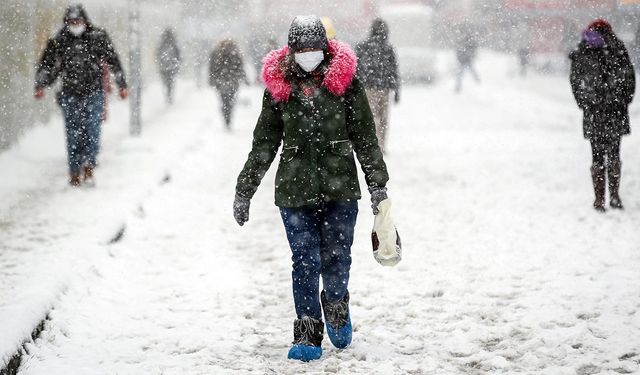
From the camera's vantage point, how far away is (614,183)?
8.05 metres

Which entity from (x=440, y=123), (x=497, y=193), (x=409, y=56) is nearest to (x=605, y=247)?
(x=497, y=193)

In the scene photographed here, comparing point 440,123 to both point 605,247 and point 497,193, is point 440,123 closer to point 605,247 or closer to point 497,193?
point 497,193

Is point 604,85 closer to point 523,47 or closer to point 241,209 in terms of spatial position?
point 241,209

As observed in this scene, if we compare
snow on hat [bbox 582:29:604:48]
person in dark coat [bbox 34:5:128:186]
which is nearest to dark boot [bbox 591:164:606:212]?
snow on hat [bbox 582:29:604:48]

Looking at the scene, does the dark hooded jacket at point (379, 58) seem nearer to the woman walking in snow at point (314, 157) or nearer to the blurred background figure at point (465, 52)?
the woman walking in snow at point (314, 157)

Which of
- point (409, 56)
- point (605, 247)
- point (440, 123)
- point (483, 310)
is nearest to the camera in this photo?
point (483, 310)

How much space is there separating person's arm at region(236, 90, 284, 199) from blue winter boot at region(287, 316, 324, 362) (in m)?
0.80

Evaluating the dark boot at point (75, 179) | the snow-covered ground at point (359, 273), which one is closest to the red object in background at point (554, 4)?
the snow-covered ground at point (359, 273)

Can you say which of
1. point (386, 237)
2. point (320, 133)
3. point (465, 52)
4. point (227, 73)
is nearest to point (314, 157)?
point (320, 133)

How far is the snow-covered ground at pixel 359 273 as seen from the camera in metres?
4.48

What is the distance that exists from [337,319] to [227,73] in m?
11.8

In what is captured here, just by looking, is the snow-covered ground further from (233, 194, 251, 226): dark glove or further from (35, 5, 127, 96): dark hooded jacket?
(35, 5, 127, 96): dark hooded jacket

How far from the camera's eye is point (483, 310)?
208 inches

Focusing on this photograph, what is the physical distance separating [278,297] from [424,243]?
202 centimetres
